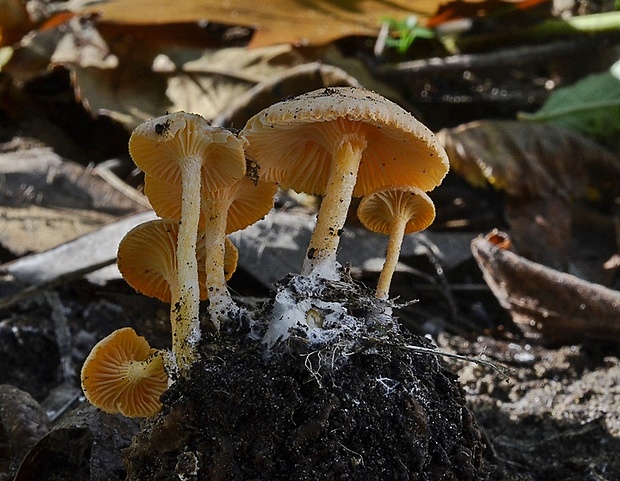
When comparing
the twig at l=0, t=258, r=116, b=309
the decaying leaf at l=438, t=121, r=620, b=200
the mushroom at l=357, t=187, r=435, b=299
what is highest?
the mushroom at l=357, t=187, r=435, b=299

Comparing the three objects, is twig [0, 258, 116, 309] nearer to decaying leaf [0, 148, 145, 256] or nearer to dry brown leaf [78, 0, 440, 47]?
decaying leaf [0, 148, 145, 256]

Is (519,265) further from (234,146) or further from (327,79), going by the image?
(234,146)

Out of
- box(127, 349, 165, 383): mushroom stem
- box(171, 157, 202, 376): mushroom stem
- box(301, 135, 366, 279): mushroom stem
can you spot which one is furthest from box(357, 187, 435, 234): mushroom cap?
box(127, 349, 165, 383): mushroom stem

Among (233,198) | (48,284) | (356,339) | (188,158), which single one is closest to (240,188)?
(233,198)

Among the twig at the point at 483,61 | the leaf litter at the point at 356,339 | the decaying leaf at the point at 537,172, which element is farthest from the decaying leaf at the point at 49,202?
the twig at the point at 483,61

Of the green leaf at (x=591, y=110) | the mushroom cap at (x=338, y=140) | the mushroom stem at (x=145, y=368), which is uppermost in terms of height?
the mushroom cap at (x=338, y=140)

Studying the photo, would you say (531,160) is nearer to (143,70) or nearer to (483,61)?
(483,61)

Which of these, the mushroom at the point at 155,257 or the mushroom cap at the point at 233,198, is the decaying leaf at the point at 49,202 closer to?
the mushroom at the point at 155,257

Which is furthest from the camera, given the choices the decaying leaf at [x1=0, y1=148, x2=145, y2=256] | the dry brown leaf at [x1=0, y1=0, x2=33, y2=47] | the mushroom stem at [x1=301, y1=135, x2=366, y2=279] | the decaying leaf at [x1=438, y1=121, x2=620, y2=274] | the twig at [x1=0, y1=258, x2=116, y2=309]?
the dry brown leaf at [x1=0, y1=0, x2=33, y2=47]
